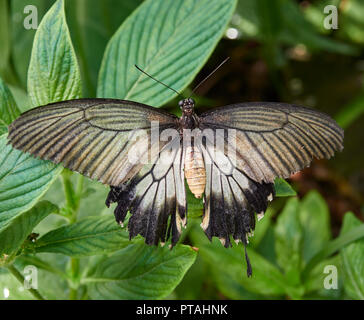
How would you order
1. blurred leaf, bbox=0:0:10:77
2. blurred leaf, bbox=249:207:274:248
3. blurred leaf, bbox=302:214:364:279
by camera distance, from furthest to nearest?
blurred leaf, bbox=0:0:10:77 < blurred leaf, bbox=249:207:274:248 < blurred leaf, bbox=302:214:364:279

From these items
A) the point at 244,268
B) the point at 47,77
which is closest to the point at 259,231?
the point at 244,268

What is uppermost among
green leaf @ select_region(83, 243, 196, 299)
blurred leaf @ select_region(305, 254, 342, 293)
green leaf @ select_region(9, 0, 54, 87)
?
green leaf @ select_region(9, 0, 54, 87)

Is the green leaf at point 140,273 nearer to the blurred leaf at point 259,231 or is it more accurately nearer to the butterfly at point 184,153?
the butterfly at point 184,153

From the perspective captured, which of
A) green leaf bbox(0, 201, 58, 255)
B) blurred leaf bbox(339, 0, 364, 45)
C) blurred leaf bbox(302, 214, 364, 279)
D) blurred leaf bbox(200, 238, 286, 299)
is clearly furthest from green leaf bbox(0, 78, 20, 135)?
blurred leaf bbox(339, 0, 364, 45)

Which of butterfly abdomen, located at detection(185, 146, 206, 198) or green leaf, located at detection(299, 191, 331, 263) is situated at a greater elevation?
butterfly abdomen, located at detection(185, 146, 206, 198)

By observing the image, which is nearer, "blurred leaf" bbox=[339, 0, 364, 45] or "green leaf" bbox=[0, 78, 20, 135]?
"green leaf" bbox=[0, 78, 20, 135]

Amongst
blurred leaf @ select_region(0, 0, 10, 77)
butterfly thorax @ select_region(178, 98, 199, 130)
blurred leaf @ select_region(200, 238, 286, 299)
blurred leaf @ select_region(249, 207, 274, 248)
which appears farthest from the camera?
blurred leaf @ select_region(0, 0, 10, 77)

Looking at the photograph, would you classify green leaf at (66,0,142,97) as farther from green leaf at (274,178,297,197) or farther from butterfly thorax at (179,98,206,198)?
green leaf at (274,178,297,197)

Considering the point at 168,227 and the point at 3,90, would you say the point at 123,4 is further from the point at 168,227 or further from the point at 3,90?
the point at 168,227

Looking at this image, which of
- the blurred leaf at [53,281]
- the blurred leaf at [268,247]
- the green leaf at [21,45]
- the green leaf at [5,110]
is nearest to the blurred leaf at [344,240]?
the blurred leaf at [268,247]
